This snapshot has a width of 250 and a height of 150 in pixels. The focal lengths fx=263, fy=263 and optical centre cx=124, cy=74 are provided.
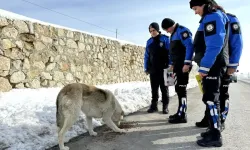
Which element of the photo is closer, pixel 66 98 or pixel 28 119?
pixel 66 98

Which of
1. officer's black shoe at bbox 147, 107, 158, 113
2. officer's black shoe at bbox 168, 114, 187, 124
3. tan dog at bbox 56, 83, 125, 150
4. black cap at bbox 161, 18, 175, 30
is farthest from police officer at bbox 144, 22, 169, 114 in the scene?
tan dog at bbox 56, 83, 125, 150

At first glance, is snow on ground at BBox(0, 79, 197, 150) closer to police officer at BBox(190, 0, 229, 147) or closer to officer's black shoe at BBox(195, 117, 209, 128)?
officer's black shoe at BBox(195, 117, 209, 128)

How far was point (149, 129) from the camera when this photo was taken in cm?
500

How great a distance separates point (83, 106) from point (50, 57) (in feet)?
16.8

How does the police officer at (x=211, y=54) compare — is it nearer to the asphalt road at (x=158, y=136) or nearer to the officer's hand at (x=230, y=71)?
the asphalt road at (x=158, y=136)

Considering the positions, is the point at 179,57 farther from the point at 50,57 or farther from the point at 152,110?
the point at 50,57

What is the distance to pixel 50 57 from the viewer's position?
916 cm

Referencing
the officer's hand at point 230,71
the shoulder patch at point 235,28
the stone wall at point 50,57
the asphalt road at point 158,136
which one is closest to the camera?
the asphalt road at point 158,136

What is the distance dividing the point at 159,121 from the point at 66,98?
2.32m

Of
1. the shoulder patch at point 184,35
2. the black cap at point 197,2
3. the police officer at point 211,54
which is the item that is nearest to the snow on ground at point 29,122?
the police officer at point 211,54

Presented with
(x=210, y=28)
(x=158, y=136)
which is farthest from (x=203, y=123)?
(x=210, y=28)

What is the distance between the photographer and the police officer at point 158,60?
21.5ft

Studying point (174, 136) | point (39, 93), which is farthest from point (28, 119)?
point (39, 93)

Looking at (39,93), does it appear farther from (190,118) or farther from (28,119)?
(190,118)
